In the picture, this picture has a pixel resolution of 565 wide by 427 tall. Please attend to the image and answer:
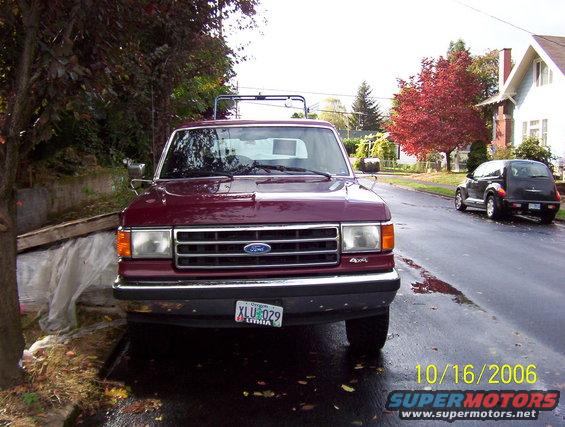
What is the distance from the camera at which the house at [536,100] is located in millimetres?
24641

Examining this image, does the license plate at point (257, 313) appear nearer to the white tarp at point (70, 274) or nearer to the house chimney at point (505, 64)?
the white tarp at point (70, 274)

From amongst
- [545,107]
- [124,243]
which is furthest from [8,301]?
[545,107]

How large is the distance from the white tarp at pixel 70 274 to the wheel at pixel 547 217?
12.0m

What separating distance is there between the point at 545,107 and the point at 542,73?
200 centimetres

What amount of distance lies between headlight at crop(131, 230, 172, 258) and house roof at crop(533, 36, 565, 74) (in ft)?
82.0

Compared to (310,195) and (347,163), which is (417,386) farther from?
(347,163)

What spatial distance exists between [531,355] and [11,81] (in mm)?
4603

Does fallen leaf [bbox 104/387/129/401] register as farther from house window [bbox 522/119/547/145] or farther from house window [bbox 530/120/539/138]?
house window [bbox 530/120/539/138]

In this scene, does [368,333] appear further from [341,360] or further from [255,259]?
[255,259]

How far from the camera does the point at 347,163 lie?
513 centimetres

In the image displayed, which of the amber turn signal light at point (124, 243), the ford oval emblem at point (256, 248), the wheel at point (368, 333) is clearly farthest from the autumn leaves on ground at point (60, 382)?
the wheel at point (368, 333)

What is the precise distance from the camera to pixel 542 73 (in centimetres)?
2673

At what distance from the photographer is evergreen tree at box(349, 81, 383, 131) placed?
94.9 meters

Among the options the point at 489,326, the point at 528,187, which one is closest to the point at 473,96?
the point at 528,187
